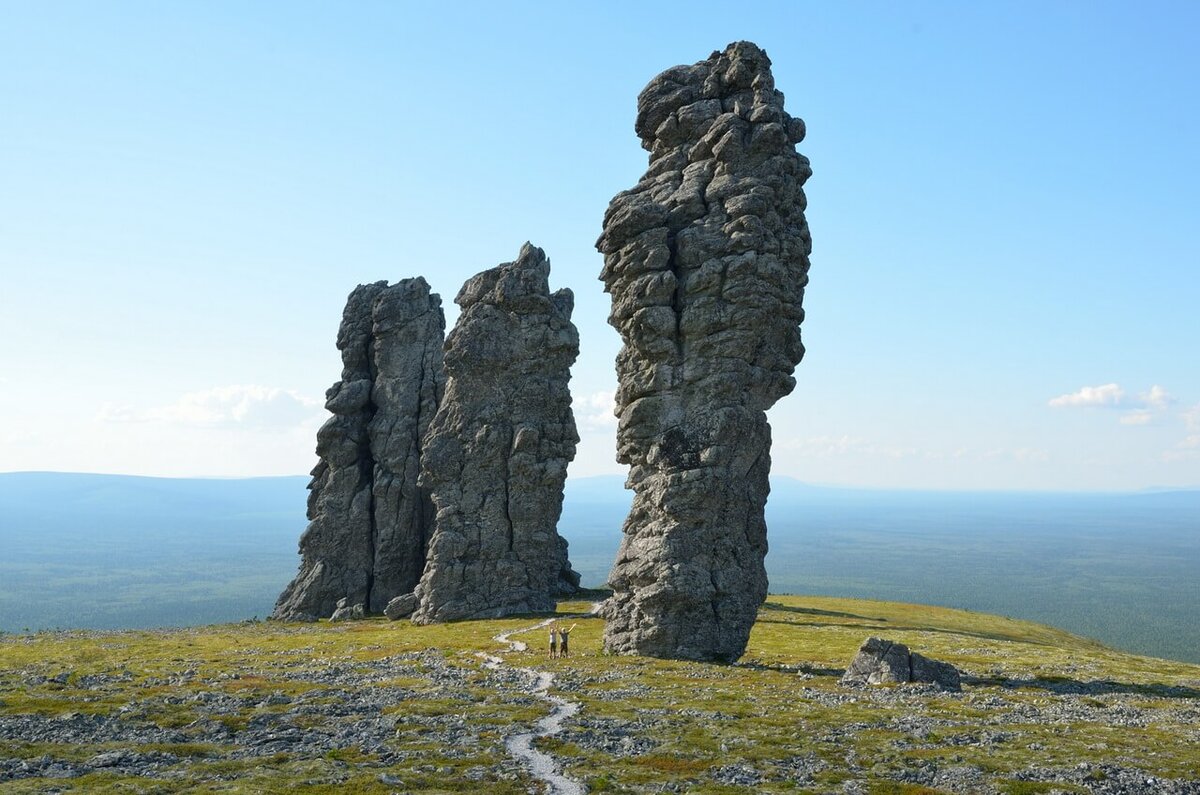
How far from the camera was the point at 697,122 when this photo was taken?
228 ft

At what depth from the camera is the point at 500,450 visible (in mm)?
96750

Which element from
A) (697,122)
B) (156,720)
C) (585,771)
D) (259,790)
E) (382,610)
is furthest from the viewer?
(382,610)

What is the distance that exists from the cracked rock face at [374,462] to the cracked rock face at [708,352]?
46278 mm

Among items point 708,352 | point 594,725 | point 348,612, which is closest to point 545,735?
point 594,725

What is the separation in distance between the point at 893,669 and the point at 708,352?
23635mm

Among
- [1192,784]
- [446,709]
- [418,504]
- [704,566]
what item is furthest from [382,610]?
[1192,784]

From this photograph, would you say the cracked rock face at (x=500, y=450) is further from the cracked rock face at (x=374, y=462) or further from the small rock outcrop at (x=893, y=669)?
the small rock outcrop at (x=893, y=669)

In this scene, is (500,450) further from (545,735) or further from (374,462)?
(545,735)

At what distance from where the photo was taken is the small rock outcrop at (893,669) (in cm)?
5275

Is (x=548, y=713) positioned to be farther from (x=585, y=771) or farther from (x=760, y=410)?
(x=760, y=410)

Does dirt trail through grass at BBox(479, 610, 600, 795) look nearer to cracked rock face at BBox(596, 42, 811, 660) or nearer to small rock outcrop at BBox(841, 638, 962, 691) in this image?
cracked rock face at BBox(596, 42, 811, 660)

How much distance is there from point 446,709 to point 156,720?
1303 cm

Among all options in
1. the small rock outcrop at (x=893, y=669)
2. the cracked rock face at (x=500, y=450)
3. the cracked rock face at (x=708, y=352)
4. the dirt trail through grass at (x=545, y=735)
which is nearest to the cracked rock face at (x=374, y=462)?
the cracked rock face at (x=500, y=450)

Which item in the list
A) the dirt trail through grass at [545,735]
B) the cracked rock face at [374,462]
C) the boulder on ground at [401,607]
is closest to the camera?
the dirt trail through grass at [545,735]
